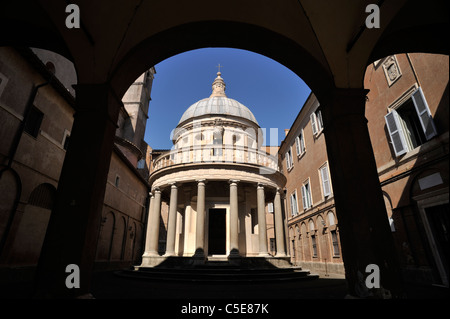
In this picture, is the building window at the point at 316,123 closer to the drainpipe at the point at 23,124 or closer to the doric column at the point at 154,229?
the doric column at the point at 154,229

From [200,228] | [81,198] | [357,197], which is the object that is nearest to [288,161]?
[200,228]

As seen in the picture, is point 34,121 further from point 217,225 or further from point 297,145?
point 297,145

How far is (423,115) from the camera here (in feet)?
29.1

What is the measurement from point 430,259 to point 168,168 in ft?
40.4

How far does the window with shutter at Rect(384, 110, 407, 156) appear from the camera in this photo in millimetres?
9906

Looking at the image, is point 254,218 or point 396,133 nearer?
point 396,133

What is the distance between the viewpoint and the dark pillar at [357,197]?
383cm

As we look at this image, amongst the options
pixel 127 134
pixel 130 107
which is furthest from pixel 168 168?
pixel 130 107

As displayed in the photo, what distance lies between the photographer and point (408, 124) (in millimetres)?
10234

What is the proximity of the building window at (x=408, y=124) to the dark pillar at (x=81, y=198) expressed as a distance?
10.4 m

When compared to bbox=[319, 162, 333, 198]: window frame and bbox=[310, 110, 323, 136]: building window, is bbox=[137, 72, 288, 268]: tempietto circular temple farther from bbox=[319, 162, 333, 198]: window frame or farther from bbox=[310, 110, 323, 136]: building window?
bbox=[310, 110, 323, 136]: building window

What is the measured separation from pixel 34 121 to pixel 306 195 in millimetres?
17282

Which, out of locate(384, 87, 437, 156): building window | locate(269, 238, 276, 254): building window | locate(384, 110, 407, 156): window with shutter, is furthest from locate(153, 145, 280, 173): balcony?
locate(269, 238, 276, 254): building window

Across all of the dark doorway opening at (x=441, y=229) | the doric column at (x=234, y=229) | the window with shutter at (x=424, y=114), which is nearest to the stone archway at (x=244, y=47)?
the window with shutter at (x=424, y=114)
